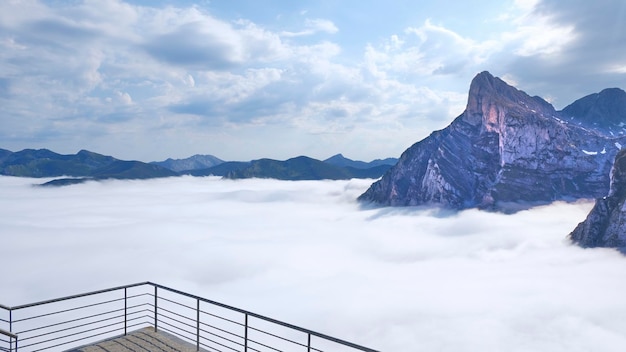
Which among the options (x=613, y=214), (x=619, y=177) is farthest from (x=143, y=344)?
(x=613, y=214)

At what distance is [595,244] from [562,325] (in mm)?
33797

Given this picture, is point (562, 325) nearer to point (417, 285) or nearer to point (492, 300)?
point (492, 300)

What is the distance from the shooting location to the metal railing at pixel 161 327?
8.98 metres

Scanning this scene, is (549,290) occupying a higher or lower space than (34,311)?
higher

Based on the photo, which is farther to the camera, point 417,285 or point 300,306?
point 417,285

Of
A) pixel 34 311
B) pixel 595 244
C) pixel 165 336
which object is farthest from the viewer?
pixel 34 311

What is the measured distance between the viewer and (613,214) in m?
129

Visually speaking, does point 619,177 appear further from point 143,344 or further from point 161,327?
point 143,344

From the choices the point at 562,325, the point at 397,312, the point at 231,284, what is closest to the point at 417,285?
the point at 397,312

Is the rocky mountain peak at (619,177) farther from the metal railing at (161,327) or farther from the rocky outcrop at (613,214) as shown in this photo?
the metal railing at (161,327)

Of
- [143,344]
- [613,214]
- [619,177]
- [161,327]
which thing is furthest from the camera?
[613,214]

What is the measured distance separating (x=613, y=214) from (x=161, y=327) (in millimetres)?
158466

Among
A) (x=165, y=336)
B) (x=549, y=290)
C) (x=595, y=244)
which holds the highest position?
(x=165, y=336)

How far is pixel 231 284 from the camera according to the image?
17825 cm
